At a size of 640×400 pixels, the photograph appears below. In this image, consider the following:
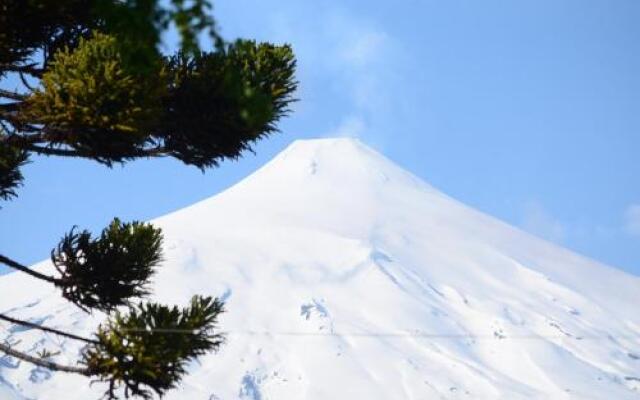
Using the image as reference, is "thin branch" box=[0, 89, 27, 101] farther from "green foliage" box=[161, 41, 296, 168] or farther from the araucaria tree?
"green foliage" box=[161, 41, 296, 168]

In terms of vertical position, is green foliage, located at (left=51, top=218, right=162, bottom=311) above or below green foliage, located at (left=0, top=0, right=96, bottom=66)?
below

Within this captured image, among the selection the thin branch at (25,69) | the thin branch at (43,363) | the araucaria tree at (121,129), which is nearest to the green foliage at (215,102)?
the araucaria tree at (121,129)

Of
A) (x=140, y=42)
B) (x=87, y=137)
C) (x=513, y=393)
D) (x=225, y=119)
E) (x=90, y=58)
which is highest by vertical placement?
(x=513, y=393)

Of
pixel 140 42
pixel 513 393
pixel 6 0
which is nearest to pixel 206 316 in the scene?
pixel 6 0

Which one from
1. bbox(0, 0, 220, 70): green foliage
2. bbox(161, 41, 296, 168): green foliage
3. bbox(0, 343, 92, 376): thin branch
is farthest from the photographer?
bbox(161, 41, 296, 168): green foliage

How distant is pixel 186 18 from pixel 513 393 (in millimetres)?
196726

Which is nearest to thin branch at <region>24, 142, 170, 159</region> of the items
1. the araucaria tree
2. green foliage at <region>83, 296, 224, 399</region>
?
the araucaria tree

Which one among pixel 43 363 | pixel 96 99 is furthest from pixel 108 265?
pixel 96 99

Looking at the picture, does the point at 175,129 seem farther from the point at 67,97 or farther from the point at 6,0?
the point at 6,0

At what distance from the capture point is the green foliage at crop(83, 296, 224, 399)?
353 inches

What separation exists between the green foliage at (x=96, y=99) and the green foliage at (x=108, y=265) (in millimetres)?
2054

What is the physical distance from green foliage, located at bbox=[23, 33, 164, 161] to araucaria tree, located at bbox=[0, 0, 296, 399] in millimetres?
13

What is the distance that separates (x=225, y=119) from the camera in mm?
10016

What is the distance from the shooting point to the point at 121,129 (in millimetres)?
8656
